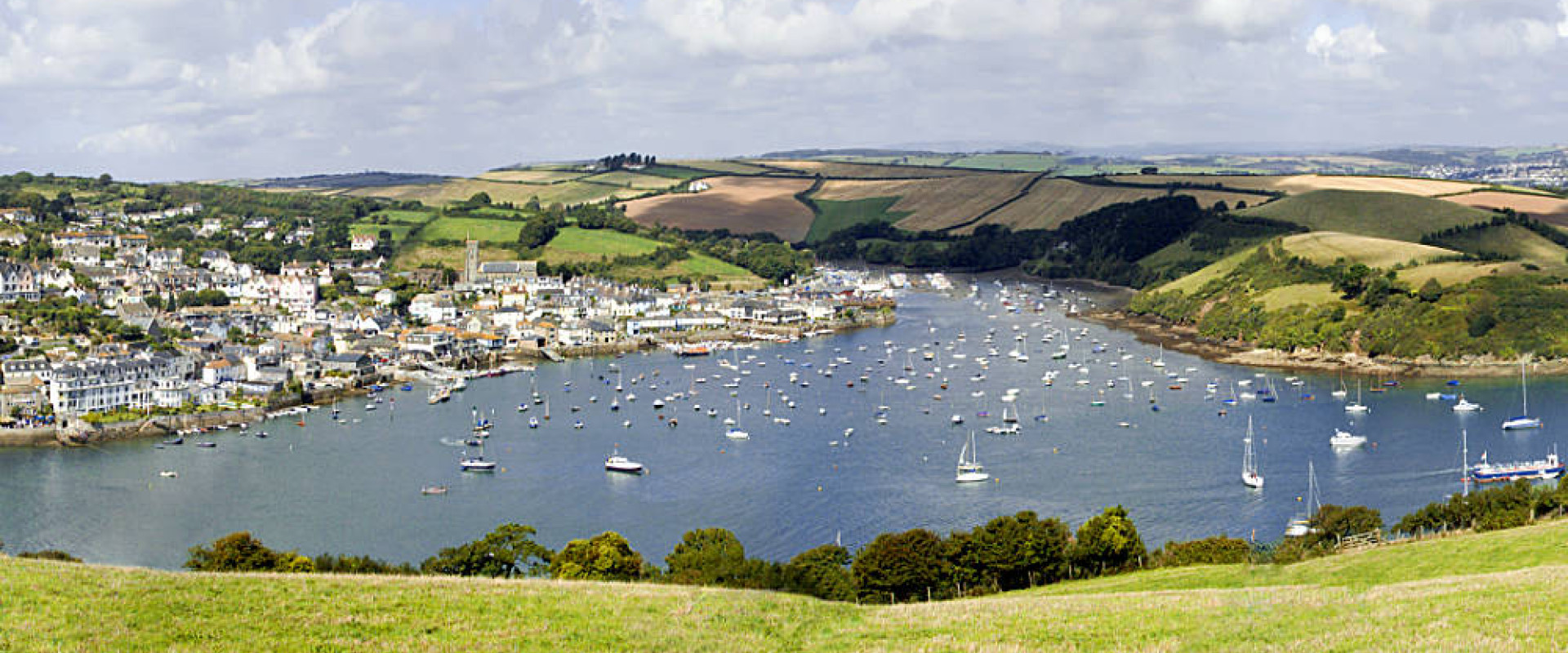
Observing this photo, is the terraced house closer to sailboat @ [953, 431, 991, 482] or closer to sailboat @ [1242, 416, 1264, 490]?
sailboat @ [953, 431, 991, 482]

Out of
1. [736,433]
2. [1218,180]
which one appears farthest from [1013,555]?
[1218,180]

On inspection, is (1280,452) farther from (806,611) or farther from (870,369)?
(806,611)

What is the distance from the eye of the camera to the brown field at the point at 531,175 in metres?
146

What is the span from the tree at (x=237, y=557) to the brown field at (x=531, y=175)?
→ 122 metres

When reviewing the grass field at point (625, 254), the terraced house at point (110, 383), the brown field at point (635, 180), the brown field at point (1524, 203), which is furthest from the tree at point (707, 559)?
the brown field at point (635, 180)

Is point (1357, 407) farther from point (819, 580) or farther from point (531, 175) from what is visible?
point (531, 175)

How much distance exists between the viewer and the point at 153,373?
4838 cm

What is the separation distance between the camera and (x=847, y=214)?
424 ft

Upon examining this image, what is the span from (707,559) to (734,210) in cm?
10322

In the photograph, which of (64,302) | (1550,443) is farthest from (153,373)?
(1550,443)

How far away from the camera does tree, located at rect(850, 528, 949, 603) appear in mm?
22797

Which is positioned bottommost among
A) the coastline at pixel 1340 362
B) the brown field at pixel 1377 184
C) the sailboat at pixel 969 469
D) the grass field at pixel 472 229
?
the coastline at pixel 1340 362

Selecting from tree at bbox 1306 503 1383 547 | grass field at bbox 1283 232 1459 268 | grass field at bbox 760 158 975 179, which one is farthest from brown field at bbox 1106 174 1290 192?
tree at bbox 1306 503 1383 547

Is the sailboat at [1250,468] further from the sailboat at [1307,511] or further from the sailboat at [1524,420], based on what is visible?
the sailboat at [1524,420]
